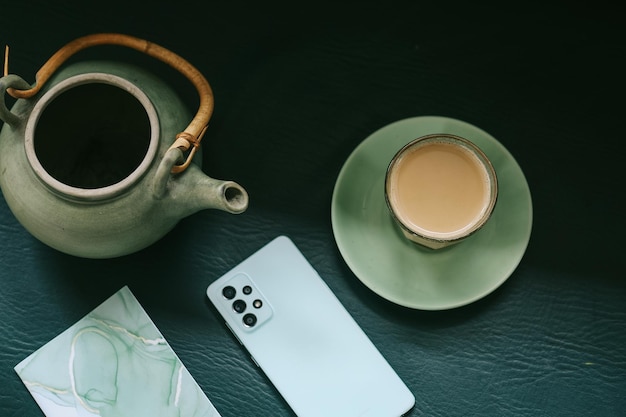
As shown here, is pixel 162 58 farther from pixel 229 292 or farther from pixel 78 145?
pixel 229 292

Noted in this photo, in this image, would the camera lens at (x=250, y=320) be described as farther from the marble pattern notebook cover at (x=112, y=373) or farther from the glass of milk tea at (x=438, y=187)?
the glass of milk tea at (x=438, y=187)

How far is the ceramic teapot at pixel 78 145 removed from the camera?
0.69 meters

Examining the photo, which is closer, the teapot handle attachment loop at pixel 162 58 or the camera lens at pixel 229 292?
the teapot handle attachment loop at pixel 162 58

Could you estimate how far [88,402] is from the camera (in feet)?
2.73

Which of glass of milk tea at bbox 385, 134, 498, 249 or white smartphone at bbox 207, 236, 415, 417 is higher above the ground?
glass of milk tea at bbox 385, 134, 498, 249

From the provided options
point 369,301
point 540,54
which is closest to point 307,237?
point 369,301

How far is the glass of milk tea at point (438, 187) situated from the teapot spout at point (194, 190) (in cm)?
20

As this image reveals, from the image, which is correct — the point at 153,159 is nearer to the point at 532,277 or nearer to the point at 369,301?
the point at 369,301

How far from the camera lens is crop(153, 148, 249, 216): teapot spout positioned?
65cm

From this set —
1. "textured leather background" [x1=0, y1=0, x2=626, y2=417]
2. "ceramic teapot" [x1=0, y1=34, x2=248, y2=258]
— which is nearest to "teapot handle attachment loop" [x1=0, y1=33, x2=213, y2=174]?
"ceramic teapot" [x1=0, y1=34, x2=248, y2=258]

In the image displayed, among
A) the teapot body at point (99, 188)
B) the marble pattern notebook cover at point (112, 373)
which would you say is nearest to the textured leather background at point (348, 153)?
the marble pattern notebook cover at point (112, 373)

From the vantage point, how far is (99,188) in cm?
73

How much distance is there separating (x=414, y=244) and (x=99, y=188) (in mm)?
355

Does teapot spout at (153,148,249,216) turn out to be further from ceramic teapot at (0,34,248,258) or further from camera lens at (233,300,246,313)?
camera lens at (233,300,246,313)
